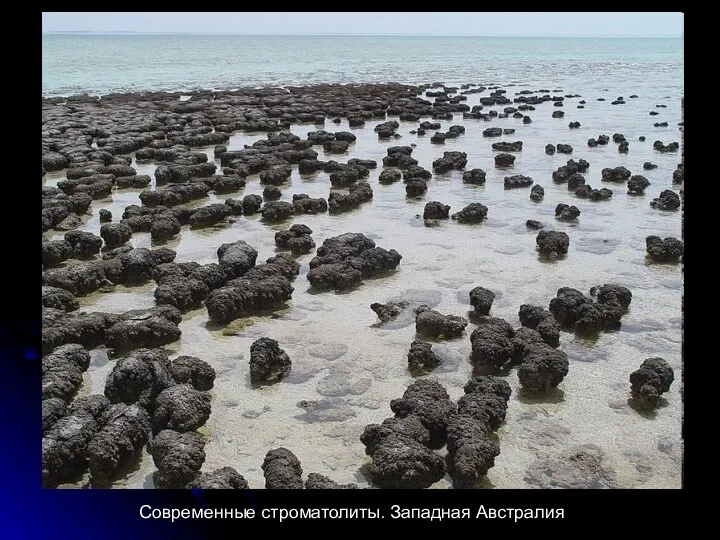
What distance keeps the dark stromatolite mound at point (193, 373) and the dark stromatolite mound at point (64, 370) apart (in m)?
0.79

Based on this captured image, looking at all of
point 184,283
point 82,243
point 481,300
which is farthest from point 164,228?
point 481,300

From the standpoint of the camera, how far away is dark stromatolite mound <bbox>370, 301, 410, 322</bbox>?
6984 mm

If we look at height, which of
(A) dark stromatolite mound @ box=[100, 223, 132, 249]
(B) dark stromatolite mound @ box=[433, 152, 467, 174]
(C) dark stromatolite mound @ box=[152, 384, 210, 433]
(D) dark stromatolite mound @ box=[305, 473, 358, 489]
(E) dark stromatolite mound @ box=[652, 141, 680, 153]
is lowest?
(D) dark stromatolite mound @ box=[305, 473, 358, 489]

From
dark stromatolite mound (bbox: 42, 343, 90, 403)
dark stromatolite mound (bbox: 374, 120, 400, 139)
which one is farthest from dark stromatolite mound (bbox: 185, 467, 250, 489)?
dark stromatolite mound (bbox: 374, 120, 400, 139)

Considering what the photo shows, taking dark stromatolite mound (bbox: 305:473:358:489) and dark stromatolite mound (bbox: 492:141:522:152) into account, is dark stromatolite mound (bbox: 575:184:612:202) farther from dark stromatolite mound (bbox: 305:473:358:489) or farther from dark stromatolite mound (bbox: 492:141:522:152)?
dark stromatolite mound (bbox: 305:473:358:489)

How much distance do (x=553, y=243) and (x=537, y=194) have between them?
10.0ft

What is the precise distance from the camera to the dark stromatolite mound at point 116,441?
14.9 feet

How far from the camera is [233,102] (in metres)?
26.8

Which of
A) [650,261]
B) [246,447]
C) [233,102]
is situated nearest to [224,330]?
[246,447]

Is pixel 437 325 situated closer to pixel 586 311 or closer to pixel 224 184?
pixel 586 311

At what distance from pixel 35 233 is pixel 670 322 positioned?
6.13 m

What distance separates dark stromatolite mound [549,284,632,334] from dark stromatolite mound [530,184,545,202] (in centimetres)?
468

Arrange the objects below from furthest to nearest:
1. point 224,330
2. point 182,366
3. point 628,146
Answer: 1. point 628,146
2. point 224,330
3. point 182,366
